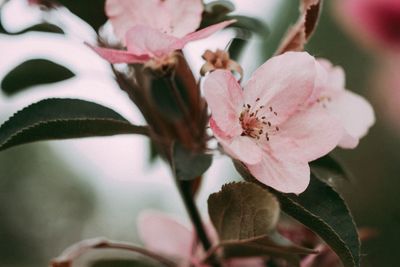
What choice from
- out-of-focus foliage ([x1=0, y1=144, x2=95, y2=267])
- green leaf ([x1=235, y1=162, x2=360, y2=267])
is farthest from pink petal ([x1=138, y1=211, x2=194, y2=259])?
out-of-focus foliage ([x1=0, y1=144, x2=95, y2=267])

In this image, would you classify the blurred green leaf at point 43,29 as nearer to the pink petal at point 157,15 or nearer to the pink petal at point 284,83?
the pink petal at point 157,15

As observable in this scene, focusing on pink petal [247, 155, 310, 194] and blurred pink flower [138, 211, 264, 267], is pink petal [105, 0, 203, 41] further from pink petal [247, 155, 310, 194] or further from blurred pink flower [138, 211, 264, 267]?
blurred pink flower [138, 211, 264, 267]

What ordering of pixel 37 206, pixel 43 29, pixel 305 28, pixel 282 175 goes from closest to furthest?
pixel 282 175 → pixel 305 28 → pixel 43 29 → pixel 37 206

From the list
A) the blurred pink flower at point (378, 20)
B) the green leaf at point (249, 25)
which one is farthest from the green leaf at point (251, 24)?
the blurred pink flower at point (378, 20)

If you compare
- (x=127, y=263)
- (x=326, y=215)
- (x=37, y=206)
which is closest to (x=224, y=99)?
(x=326, y=215)

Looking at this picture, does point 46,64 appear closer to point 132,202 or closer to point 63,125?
point 63,125

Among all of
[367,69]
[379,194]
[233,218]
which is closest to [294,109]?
[233,218]

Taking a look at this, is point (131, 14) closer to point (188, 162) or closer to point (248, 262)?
point (188, 162)
